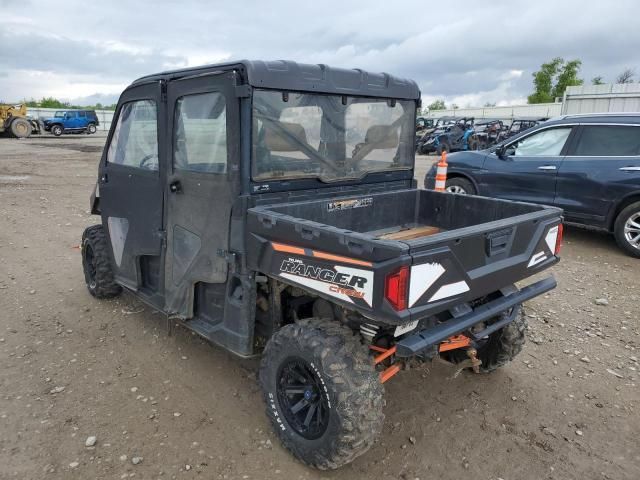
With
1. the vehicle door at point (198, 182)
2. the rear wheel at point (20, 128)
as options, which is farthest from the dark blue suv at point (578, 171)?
the rear wheel at point (20, 128)

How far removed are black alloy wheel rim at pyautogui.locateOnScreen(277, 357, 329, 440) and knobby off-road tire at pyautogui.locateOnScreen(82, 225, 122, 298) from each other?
2.58 m

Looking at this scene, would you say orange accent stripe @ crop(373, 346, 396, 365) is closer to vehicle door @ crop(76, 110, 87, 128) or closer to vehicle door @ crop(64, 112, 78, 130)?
vehicle door @ crop(64, 112, 78, 130)

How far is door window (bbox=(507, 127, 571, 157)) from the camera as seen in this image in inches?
285

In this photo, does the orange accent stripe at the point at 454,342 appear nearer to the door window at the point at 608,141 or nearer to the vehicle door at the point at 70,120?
the door window at the point at 608,141

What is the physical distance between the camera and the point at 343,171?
138 inches

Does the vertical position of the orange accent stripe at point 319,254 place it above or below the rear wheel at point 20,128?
below

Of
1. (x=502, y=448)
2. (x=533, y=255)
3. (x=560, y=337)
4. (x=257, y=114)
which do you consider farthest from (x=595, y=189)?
(x=257, y=114)

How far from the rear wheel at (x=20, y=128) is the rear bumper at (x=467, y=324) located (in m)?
30.4

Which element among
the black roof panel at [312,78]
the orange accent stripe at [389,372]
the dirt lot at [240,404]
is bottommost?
the dirt lot at [240,404]

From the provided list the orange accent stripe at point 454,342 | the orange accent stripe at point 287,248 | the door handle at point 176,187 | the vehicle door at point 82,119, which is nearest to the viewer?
the orange accent stripe at point 287,248

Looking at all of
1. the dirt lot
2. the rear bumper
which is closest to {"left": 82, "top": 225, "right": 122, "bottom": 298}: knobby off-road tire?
the dirt lot

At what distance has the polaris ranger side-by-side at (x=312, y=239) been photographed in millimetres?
2451

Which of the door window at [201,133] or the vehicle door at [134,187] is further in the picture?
the vehicle door at [134,187]

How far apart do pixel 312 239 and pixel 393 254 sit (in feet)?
1.59
